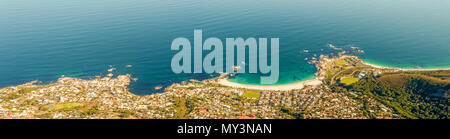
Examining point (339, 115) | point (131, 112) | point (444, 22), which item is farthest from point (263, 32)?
point (444, 22)

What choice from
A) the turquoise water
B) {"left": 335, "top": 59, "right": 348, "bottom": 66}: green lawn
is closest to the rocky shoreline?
the turquoise water

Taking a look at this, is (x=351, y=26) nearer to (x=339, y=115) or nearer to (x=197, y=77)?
(x=339, y=115)

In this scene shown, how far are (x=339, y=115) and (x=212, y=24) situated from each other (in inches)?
4039

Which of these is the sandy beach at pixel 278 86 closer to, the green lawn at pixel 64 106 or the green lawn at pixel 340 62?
the green lawn at pixel 340 62

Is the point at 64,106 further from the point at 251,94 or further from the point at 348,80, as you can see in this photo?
the point at 348,80

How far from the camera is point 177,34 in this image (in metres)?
139

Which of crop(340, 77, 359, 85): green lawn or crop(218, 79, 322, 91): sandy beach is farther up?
crop(340, 77, 359, 85): green lawn

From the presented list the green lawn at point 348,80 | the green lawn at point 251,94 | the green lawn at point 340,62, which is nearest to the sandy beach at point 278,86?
the green lawn at point 251,94

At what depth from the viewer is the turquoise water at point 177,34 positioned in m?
102

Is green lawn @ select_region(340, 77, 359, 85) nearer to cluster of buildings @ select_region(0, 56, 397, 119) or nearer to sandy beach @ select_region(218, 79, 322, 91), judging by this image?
cluster of buildings @ select_region(0, 56, 397, 119)

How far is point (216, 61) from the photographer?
10906cm

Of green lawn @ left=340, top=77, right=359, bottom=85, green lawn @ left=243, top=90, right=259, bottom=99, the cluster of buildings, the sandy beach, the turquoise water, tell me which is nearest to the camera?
the cluster of buildings

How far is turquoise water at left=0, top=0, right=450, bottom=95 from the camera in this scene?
334ft

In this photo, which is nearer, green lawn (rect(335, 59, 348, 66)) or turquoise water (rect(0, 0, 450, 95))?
turquoise water (rect(0, 0, 450, 95))
